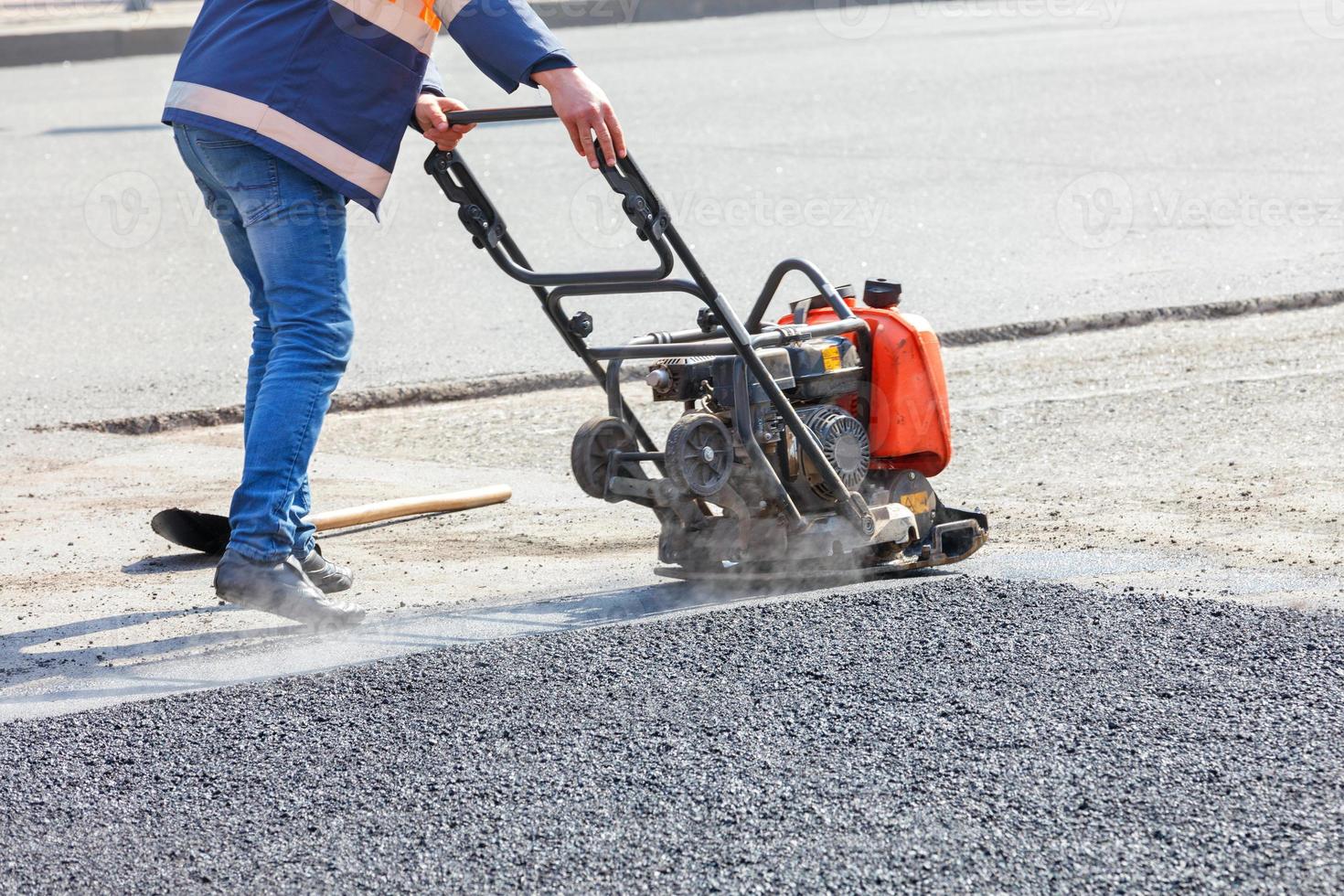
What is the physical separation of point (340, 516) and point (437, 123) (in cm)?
136

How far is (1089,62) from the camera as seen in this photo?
14.4 m

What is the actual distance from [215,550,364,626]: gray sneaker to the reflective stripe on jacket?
897mm

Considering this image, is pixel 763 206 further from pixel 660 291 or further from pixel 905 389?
pixel 660 291

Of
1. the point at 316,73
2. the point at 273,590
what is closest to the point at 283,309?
the point at 316,73

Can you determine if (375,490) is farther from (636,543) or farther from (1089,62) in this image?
(1089,62)

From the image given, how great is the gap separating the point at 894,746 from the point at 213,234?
22.4 feet

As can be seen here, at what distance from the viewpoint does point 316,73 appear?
144 inches

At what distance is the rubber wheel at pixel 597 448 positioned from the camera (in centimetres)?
408

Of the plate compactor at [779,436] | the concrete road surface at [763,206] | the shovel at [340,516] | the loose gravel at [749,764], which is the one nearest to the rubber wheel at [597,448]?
the plate compactor at [779,436]
